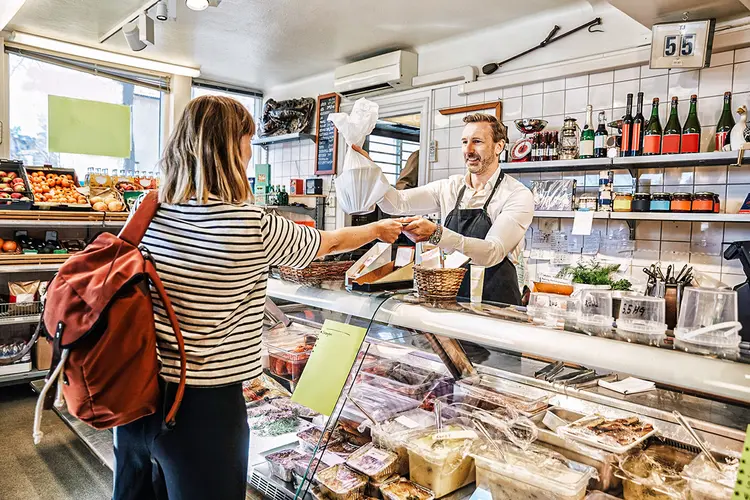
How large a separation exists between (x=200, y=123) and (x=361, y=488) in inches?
43.6

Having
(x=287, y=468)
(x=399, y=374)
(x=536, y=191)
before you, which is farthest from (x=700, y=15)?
(x=287, y=468)

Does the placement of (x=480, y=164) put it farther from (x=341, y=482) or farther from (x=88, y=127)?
(x=88, y=127)

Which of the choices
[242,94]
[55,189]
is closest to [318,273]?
[55,189]

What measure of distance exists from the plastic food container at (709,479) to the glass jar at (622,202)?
2.49 meters

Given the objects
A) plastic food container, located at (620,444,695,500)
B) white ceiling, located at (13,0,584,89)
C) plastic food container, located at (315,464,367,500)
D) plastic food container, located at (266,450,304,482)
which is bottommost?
plastic food container, located at (266,450,304,482)

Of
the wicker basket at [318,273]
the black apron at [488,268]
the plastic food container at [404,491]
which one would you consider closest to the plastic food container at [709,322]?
the plastic food container at [404,491]

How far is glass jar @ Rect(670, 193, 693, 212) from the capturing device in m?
3.28

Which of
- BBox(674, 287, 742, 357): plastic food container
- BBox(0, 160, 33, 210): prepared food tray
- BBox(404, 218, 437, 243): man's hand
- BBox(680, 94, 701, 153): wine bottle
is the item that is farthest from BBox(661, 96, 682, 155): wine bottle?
BBox(0, 160, 33, 210): prepared food tray

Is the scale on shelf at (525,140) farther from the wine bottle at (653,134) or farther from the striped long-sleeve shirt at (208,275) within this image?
the striped long-sleeve shirt at (208,275)

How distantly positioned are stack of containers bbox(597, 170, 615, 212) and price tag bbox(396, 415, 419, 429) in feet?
8.13

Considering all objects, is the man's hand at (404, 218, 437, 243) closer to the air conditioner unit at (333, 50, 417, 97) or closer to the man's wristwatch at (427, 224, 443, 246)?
the man's wristwatch at (427, 224, 443, 246)

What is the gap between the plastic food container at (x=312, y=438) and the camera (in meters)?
1.76

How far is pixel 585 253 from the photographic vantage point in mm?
3916

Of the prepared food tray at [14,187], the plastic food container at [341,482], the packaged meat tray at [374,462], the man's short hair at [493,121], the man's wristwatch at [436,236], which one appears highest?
the man's short hair at [493,121]
